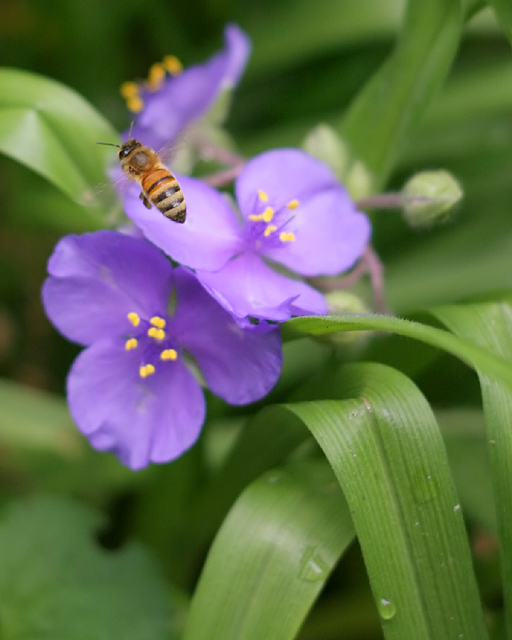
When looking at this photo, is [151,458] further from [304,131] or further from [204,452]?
[304,131]

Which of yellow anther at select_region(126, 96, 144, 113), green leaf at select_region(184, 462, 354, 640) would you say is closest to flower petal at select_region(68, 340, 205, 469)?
green leaf at select_region(184, 462, 354, 640)

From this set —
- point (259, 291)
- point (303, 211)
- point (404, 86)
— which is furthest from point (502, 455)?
point (404, 86)

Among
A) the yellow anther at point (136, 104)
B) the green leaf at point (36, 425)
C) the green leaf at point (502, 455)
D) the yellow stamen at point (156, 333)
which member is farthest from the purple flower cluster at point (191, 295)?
the green leaf at point (36, 425)

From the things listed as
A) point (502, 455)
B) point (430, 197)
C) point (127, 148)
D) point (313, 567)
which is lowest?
point (313, 567)

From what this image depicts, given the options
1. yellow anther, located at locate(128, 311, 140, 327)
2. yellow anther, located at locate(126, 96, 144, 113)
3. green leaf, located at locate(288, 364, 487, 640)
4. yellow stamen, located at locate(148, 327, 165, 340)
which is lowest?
green leaf, located at locate(288, 364, 487, 640)

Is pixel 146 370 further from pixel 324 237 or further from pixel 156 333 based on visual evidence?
pixel 324 237

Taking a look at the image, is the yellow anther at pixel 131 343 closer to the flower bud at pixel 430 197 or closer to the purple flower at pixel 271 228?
the purple flower at pixel 271 228

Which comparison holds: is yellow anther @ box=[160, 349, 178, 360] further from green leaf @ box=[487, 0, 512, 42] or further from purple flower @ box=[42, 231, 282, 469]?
green leaf @ box=[487, 0, 512, 42]
